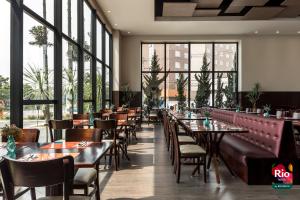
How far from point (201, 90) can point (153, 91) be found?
238 centimetres

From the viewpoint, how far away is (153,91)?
53.0ft

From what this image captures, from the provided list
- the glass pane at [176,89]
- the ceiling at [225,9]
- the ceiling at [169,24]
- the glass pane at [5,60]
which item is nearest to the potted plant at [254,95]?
the ceiling at [169,24]

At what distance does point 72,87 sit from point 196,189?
16.5 feet

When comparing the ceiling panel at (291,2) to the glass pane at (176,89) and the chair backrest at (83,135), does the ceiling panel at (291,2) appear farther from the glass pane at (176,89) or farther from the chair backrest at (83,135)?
the chair backrest at (83,135)

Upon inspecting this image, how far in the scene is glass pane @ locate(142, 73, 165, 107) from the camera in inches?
634

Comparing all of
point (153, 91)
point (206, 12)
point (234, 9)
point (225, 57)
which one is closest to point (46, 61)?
point (206, 12)

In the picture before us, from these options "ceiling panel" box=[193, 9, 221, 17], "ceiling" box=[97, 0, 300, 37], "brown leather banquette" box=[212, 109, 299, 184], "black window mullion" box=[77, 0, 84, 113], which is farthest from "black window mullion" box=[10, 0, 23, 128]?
"ceiling panel" box=[193, 9, 221, 17]

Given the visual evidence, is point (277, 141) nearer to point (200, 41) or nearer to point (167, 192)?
point (167, 192)

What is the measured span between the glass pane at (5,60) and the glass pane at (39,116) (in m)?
0.52

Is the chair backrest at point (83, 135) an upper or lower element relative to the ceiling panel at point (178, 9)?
lower

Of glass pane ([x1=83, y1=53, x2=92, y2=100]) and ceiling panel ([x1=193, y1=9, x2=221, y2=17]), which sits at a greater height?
ceiling panel ([x1=193, y1=9, x2=221, y2=17])

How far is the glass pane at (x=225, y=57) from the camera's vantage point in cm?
1622

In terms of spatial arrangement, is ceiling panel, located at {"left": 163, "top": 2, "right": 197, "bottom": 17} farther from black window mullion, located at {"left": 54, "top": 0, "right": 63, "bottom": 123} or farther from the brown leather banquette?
the brown leather banquette

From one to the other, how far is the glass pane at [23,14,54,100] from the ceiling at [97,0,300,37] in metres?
4.56
